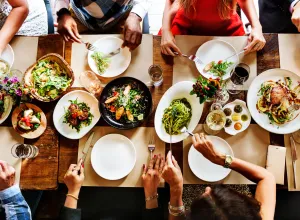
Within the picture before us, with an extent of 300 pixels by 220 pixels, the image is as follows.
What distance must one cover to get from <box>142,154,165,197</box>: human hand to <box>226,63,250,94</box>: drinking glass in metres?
0.61

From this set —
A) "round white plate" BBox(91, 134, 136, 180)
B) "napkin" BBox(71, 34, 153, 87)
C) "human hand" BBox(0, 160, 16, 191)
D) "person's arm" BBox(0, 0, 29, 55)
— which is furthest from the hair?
"human hand" BBox(0, 160, 16, 191)

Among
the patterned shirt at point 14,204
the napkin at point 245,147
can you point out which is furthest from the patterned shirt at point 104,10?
the patterned shirt at point 14,204

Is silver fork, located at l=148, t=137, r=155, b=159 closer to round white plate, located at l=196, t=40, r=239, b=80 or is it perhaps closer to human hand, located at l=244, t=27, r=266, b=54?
round white plate, located at l=196, t=40, r=239, b=80

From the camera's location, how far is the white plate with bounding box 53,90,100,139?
1.73 m

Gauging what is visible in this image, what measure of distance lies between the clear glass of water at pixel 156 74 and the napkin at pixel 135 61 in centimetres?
6

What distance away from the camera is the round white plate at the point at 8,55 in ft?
6.09

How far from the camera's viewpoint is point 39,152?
1753mm

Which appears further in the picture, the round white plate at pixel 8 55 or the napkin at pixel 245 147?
the round white plate at pixel 8 55

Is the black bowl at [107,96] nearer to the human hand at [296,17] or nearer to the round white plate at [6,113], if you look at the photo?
the round white plate at [6,113]

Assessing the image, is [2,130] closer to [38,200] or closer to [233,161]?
[38,200]

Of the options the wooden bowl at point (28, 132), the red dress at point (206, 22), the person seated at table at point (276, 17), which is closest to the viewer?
the wooden bowl at point (28, 132)

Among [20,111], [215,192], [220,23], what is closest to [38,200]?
[20,111]

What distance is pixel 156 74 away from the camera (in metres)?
1.78

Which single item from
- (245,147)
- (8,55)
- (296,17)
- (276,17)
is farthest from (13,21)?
(276,17)
